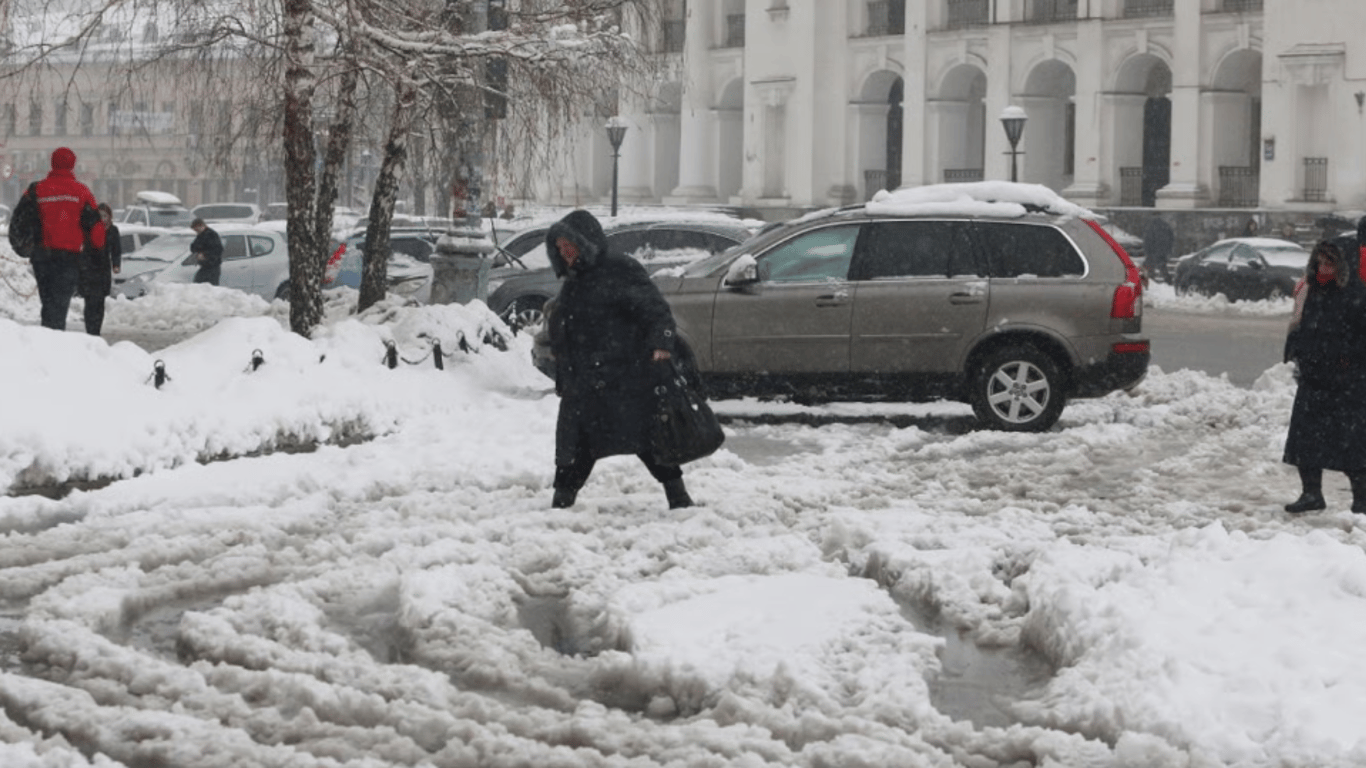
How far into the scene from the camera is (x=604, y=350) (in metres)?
11.8

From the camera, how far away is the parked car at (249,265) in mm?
33375

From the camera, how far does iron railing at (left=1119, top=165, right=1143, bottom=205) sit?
5262 cm

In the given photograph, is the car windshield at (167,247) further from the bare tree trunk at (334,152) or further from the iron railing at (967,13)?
the iron railing at (967,13)

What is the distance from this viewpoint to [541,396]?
18203mm

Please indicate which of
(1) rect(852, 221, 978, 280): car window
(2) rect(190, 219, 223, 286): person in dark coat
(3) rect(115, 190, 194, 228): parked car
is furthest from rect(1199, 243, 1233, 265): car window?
(3) rect(115, 190, 194, 228): parked car

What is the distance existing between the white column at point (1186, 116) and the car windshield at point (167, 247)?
881 inches

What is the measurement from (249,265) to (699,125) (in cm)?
3048

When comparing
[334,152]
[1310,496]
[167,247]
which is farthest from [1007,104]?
[1310,496]

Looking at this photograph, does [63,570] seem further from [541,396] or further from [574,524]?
[541,396]

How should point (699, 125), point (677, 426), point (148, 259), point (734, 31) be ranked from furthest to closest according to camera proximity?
point (734, 31), point (699, 125), point (148, 259), point (677, 426)

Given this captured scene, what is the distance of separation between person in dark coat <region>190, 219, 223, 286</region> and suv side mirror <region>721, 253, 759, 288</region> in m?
16.0

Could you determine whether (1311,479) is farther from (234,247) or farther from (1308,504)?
(234,247)

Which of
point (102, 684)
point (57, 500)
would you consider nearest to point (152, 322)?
point (57, 500)

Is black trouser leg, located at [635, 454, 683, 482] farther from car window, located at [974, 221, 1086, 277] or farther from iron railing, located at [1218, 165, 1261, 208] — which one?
iron railing, located at [1218, 165, 1261, 208]
